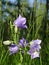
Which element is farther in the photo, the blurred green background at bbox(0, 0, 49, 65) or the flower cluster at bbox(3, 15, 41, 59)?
the blurred green background at bbox(0, 0, 49, 65)

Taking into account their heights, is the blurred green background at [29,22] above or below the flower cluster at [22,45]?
below

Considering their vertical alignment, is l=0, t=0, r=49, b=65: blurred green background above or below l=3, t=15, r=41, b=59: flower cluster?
below

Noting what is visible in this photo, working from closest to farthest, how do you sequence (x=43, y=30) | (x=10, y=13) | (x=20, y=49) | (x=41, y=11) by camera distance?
(x=20, y=49) < (x=41, y=11) < (x=10, y=13) < (x=43, y=30)

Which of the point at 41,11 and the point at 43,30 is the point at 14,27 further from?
the point at 43,30

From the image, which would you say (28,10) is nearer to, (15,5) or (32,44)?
(15,5)

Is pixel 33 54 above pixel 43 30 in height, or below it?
above

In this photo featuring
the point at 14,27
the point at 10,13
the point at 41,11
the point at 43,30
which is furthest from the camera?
the point at 43,30

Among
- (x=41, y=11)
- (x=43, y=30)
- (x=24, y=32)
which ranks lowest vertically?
(x=43, y=30)

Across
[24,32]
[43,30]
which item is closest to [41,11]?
[24,32]

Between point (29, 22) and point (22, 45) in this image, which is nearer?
point (22, 45)

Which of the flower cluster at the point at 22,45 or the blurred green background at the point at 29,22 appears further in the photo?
the blurred green background at the point at 29,22

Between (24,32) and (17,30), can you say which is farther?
(24,32)
